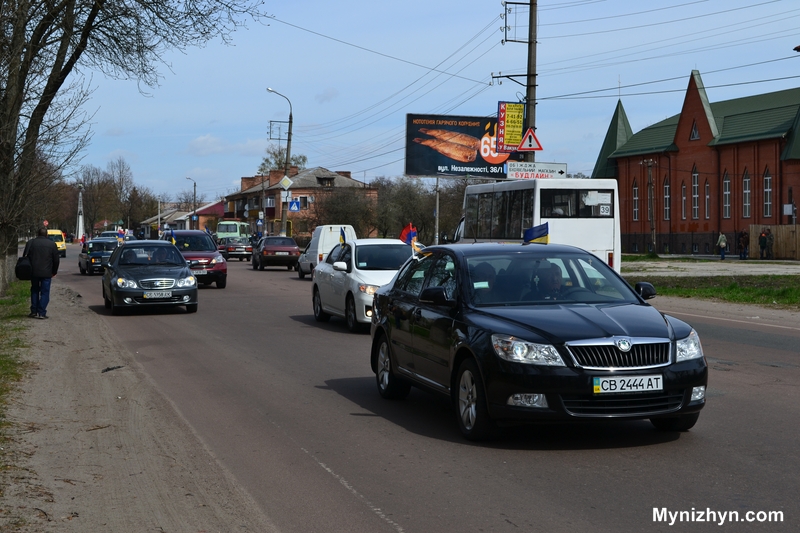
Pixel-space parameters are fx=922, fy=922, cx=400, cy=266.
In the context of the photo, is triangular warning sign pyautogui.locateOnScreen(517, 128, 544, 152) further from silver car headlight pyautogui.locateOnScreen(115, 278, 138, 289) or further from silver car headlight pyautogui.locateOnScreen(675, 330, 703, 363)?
silver car headlight pyautogui.locateOnScreen(675, 330, 703, 363)

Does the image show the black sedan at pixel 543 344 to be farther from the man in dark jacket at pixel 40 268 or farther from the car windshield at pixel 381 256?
the man in dark jacket at pixel 40 268

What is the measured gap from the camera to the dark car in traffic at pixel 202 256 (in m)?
27.8

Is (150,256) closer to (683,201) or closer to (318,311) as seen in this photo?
(318,311)

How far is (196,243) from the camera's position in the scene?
93.6 ft

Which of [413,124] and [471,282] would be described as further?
[413,124]

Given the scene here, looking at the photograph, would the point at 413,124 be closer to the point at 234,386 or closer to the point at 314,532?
the point at 234,386

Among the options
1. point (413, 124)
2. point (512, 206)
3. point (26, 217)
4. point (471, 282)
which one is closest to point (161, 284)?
point (26, 217)

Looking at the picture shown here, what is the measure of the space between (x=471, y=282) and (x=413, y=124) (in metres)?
38.6

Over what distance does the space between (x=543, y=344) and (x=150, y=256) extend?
15.8 m

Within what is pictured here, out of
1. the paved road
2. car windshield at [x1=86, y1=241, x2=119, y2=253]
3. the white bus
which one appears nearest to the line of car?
the paved road

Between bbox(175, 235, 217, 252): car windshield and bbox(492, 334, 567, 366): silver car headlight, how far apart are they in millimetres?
22501

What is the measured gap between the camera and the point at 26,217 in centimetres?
2642

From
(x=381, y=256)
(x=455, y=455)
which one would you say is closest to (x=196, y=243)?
(x=381, y=256)

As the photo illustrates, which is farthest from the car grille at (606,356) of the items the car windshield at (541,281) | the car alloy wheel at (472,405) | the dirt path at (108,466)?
the dirt path at (108,466)
